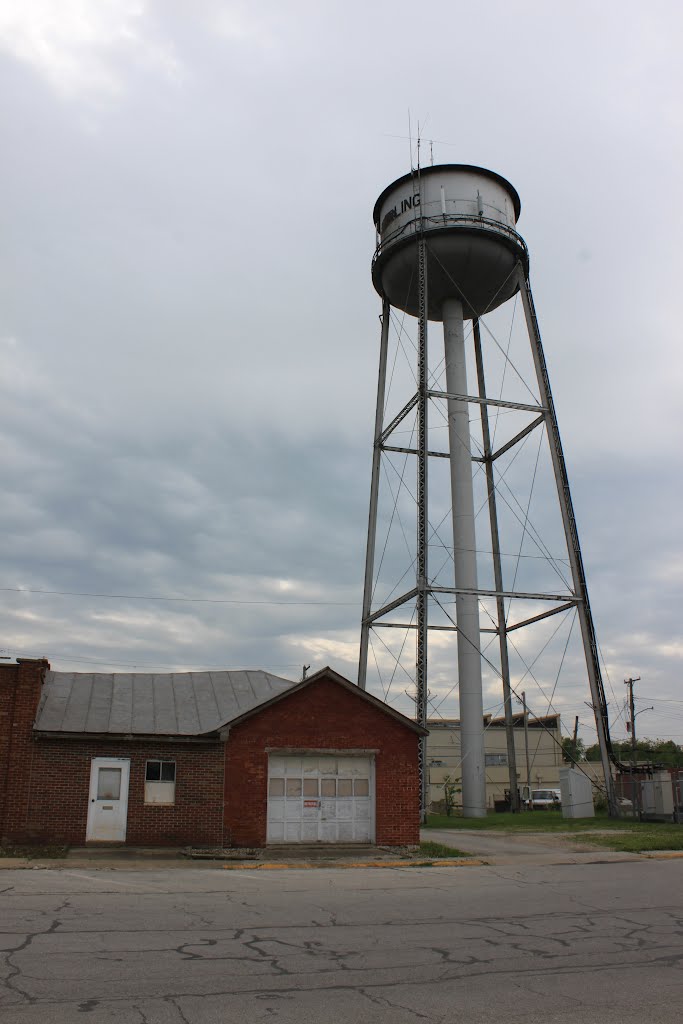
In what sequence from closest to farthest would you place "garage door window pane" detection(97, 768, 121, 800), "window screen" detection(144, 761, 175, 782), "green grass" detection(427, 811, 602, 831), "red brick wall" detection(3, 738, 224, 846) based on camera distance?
"red brick wall" detection(3, 738, 224, 846)
"garage door window pane" detection(97, 768, 121, 800)
"window screen" detection(144, 761, 175, 782)
"green grass" detection(427, 811, 602, 831)

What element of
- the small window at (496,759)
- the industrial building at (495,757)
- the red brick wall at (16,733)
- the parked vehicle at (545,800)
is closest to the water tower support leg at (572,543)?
the red brick wall at (16,733)

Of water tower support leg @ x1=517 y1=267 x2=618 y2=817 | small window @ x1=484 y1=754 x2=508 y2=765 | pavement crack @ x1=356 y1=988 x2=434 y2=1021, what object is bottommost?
pavement crack @ x1=356 y1=988 x2=434 y2=1021

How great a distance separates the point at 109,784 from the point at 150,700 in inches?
115

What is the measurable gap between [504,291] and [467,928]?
25463 millimetres

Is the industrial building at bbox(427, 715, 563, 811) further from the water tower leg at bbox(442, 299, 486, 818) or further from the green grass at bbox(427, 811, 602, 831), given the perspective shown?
the water tower leg at bbox(442, 299, 486, 818)

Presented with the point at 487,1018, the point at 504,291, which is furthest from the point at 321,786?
the point at 504,291

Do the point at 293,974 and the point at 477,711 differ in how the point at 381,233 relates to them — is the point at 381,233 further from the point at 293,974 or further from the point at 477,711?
the point at 293,974

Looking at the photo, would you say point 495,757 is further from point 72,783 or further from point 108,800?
point 72,783

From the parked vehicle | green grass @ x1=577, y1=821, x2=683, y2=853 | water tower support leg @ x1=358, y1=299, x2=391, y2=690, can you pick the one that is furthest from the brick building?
the parked vehicle

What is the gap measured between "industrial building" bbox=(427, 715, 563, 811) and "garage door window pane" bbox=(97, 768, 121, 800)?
3806 centimetres

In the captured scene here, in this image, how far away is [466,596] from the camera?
28.9m

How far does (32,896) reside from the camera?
12.2m

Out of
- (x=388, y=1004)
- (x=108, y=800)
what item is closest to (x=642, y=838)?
(x=108, y=800)

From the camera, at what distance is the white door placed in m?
19.4
